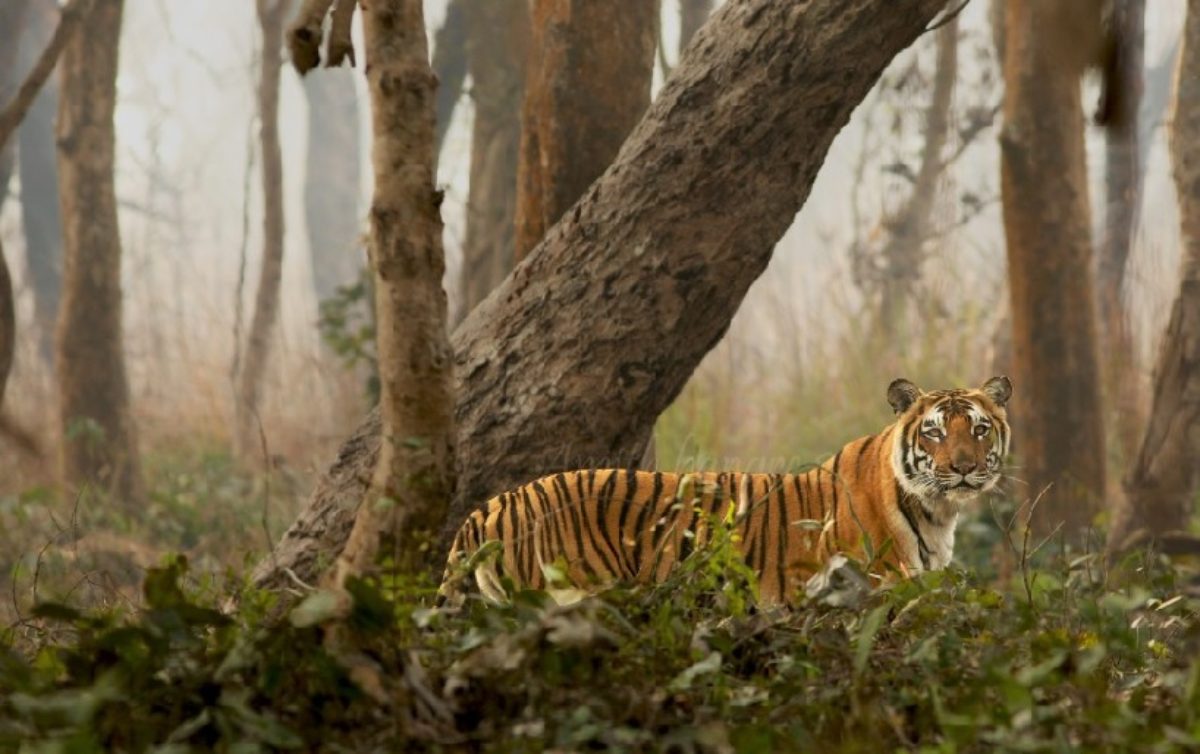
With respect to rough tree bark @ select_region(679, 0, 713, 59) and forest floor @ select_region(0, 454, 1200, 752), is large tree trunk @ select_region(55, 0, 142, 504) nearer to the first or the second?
rough tree bark @ select_region(679, 0, 713, 59)

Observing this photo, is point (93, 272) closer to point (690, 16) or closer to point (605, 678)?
point (690, 16)

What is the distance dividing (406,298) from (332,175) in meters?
28.5

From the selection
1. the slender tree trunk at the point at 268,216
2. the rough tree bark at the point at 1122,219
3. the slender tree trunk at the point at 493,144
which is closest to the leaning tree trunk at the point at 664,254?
the rough tree bark at the point at 1122,219

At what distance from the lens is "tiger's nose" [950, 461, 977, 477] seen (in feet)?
16.9

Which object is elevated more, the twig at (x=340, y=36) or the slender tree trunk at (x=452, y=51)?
the slender tree trunk at (x=452, y=51)

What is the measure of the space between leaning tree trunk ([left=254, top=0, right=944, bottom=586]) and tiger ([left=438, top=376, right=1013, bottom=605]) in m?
0.64

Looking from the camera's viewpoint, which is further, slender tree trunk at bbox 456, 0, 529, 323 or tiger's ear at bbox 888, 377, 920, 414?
slender tree trunk at bbox 456, 0, 529, 323

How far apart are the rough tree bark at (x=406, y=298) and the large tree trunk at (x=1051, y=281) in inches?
241

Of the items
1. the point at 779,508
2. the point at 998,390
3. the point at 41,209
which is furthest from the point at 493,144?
the point at 41,209

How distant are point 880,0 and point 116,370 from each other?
703 cm

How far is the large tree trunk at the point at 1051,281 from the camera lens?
30.5 ft

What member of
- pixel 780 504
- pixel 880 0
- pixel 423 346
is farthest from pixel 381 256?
pixel 880 0

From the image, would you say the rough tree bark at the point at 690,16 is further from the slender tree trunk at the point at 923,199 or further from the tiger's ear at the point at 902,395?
the tiger's ear at the point at 902,395

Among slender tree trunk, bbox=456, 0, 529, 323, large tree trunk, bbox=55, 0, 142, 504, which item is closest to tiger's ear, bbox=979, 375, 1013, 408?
slender tree trunk, bbox=456, 0, 529, 323
